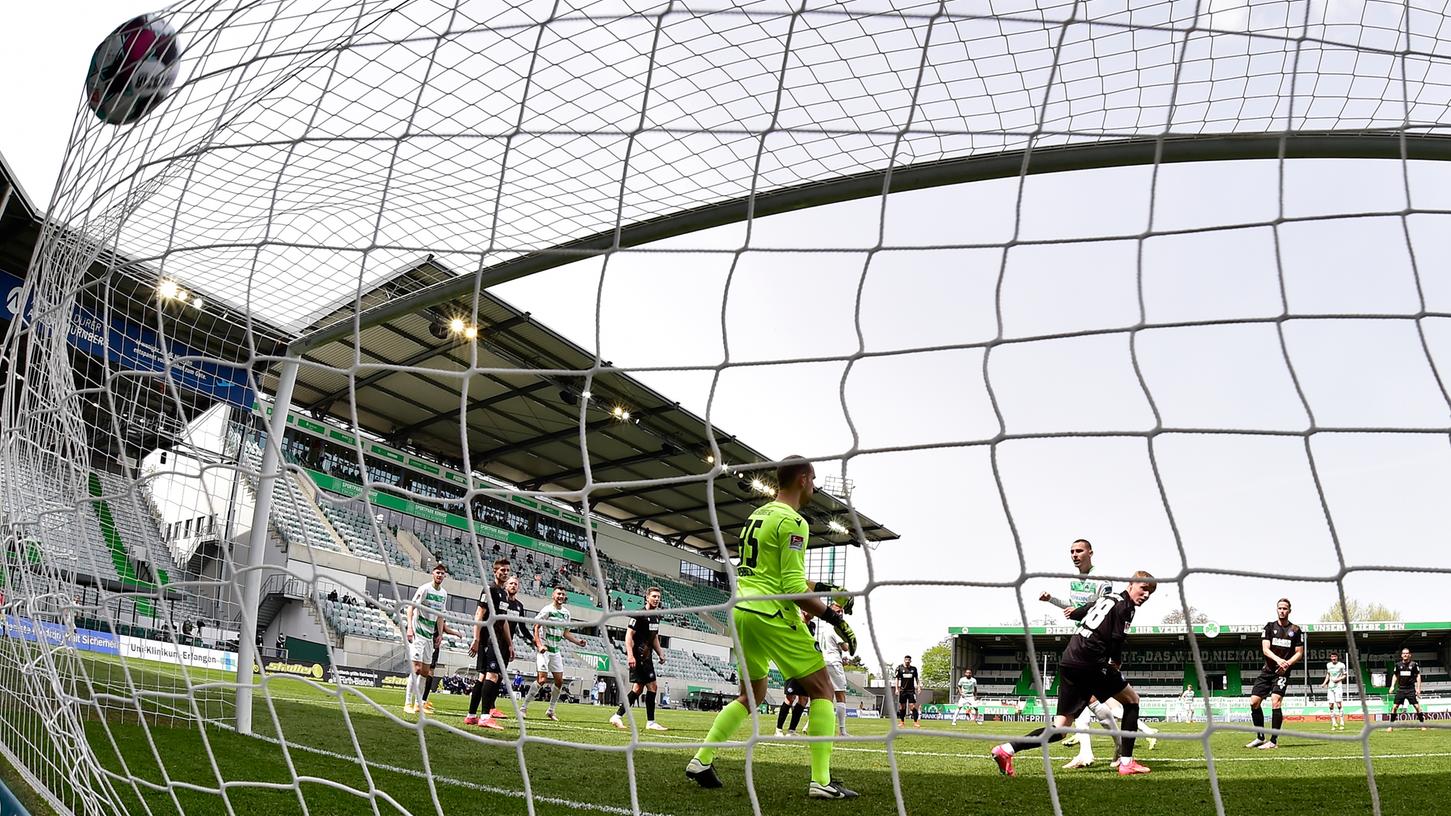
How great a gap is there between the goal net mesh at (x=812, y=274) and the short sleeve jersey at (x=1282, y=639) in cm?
478

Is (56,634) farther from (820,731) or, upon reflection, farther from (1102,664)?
(1102,664)

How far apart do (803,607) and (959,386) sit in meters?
1.31

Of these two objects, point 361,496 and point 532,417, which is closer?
point 361,496

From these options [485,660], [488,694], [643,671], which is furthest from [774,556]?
[643,671]

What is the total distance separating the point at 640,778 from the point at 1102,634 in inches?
107

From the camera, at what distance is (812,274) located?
135 inches

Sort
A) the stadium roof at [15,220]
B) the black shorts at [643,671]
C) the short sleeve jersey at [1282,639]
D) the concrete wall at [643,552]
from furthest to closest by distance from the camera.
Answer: the concrete wall at [643,552], the stadium roof at [15,220], the black shorts at [643,671], the short sleeve jersey at [1282,639]

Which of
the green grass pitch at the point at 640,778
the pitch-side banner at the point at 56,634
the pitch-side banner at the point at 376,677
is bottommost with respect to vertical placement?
the pitch-side banner at the point at 376,677

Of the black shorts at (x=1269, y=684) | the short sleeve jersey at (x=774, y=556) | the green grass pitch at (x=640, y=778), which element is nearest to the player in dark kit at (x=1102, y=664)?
the green grass pitch at (x=640, y=778)

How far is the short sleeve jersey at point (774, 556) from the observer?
3.54m

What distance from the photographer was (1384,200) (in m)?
2.14

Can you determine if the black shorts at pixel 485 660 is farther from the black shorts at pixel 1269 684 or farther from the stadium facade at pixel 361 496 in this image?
the black shorts at pixel 1269 684

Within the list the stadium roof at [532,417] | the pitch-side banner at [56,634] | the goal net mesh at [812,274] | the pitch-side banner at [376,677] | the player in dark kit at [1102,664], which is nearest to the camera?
the goal net mesh at [812,274]

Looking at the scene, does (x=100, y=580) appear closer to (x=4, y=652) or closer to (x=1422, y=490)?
(x=4, y=652)
